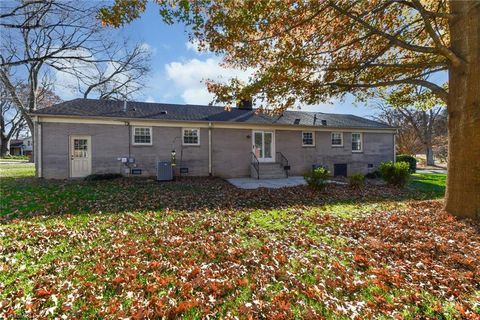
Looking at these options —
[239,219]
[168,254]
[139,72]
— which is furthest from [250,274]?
[139,72]

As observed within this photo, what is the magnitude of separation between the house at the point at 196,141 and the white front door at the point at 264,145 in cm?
6

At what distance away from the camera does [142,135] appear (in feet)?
46.4

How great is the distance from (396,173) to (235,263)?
10.7 metres

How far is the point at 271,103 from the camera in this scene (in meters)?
8.44

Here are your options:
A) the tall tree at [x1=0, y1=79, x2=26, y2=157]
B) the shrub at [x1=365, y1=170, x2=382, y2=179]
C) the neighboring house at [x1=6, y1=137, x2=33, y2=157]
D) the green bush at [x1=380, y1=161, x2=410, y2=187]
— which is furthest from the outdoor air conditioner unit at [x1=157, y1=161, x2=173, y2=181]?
the neighboring house at [x1=6, y1=137, x2=33, y2=157]

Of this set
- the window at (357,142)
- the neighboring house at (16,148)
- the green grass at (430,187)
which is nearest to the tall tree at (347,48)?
the green grass at (430,187)

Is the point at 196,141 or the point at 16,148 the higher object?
the point at 16,148

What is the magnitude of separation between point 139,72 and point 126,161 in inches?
658

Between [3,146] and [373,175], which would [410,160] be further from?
[3,146]

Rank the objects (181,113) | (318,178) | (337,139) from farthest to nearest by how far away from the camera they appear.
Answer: (337,139) < (181,113) < (318,178)

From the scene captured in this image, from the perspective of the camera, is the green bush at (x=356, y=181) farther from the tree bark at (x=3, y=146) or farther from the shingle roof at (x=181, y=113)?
the tree bark at (x=3, y=146)

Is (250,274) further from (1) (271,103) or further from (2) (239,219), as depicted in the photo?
(1) (271,103)

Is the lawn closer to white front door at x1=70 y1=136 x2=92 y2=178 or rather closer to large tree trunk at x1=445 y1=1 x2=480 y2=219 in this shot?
large tree trunk at x1=445 y1=1 x2=480 y2=219

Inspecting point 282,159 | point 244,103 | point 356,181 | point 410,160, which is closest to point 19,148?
point 244,103
